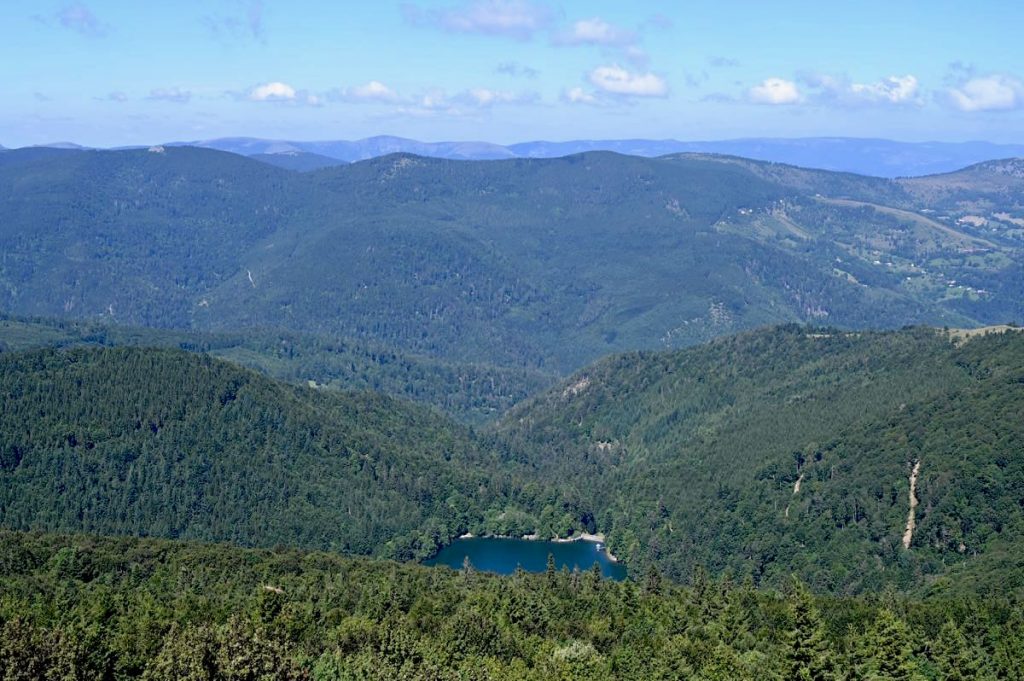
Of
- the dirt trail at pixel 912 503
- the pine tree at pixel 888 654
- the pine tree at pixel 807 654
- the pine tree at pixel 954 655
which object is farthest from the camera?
the dirt trail at pixel 912 503

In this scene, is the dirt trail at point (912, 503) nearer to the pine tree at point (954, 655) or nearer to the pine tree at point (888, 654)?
the pine tree at point (954, 655)

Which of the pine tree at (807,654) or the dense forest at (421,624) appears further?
the pine tree at (807,654)

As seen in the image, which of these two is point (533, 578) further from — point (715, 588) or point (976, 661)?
point (976, 661)

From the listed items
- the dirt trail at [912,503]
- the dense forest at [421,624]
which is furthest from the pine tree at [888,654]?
the dirt trail at [912,503]

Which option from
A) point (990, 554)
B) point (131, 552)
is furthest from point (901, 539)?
point (131, 552)

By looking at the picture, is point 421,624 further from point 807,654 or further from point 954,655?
point 954,655

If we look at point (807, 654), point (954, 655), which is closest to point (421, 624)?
point (807, 654)
